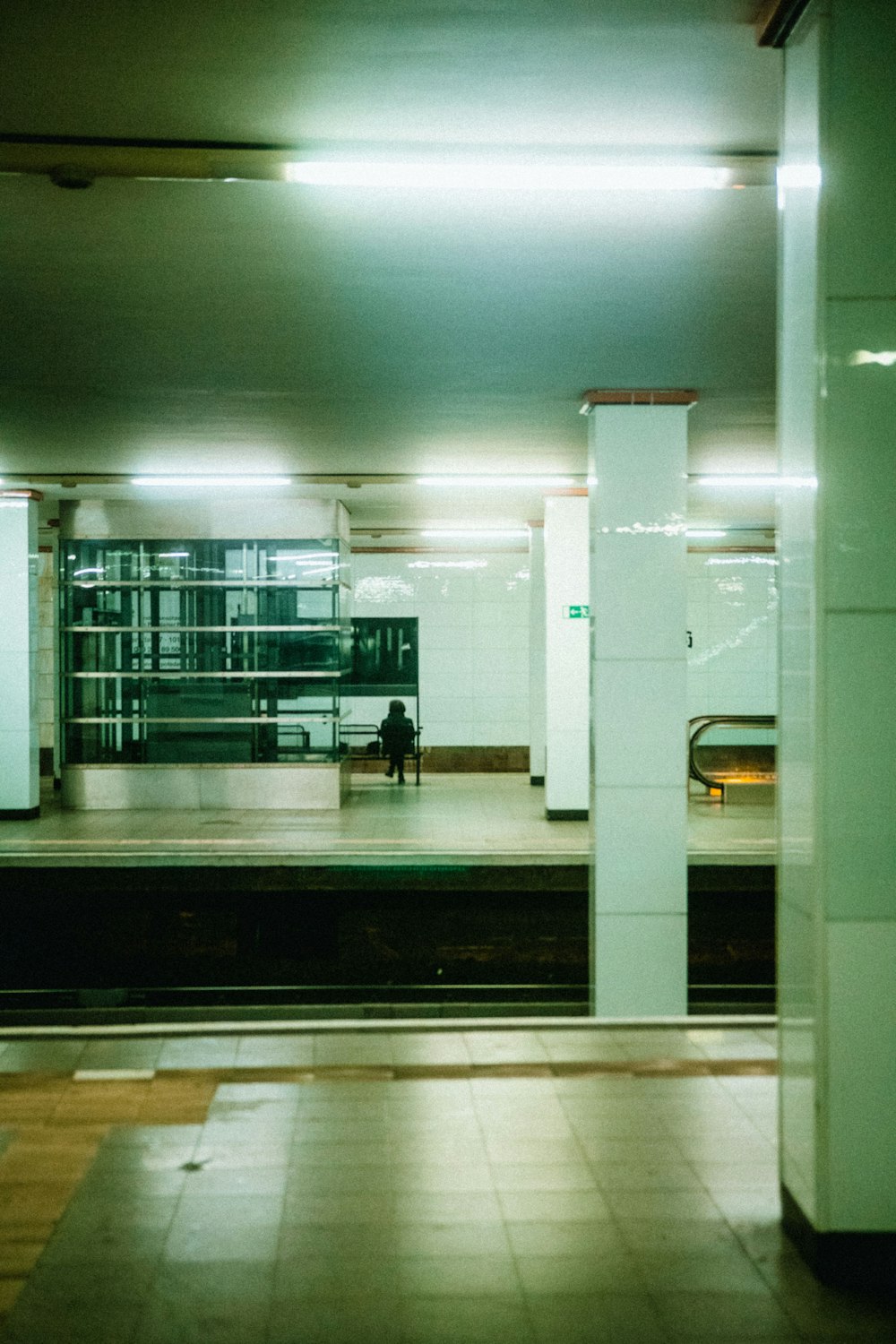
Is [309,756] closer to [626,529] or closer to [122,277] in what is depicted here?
[626,529]

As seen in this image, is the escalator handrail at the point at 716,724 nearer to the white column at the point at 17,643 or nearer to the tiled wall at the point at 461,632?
the tiled wall at the point at 461,632

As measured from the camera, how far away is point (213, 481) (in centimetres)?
1266

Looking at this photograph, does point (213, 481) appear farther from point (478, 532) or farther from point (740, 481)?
point (478, 532)

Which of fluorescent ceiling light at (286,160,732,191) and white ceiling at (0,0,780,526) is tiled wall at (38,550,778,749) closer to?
white ceiling at (0,0,780,526)

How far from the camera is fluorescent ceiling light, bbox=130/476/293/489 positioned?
1248 cm

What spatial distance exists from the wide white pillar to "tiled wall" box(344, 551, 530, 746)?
51.7 feet

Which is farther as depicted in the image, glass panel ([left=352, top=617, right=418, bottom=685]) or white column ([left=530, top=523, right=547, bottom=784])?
glass panel ([left=352, top=617, right=418, bottom=685])

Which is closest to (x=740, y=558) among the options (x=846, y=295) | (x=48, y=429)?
(x=48, y=429)

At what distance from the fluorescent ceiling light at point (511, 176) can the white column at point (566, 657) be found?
848cm

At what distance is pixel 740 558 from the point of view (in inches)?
768

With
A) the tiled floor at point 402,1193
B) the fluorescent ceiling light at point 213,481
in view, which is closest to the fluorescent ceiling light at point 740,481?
the fluorescent ceiling light at point 213,481

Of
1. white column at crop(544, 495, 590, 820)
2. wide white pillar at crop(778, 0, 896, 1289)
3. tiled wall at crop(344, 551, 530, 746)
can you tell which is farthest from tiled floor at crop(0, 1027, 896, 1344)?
tiled wall at crop(344, 551, 530, 746)

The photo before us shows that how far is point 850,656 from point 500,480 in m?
9.63

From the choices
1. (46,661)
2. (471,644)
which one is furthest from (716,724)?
(46,661)
